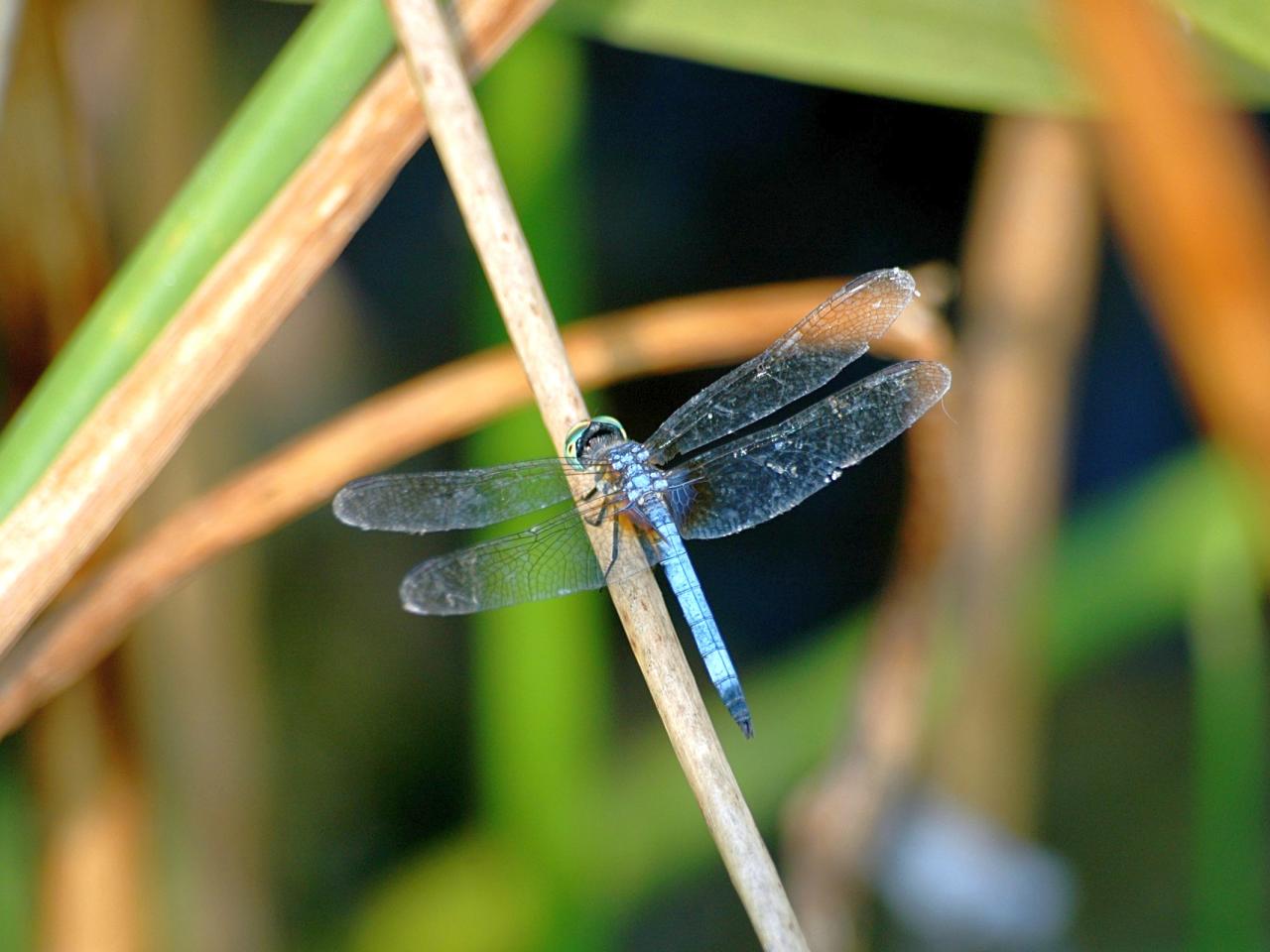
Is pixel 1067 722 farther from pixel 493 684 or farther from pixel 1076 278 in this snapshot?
pixel 493 684

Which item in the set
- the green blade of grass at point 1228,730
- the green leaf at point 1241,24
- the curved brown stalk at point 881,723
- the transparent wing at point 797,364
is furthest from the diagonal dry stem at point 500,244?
the green blade of grass at point 1228,730

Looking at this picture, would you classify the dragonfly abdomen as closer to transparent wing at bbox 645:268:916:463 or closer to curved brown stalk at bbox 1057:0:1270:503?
transparent wing at bbox 645:268:916:463

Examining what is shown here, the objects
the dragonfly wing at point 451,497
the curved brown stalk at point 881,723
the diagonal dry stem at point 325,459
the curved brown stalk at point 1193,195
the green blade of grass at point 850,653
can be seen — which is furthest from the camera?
the green blade of grass at point 850,653

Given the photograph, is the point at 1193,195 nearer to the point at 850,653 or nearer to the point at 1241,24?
the point at 1241,24

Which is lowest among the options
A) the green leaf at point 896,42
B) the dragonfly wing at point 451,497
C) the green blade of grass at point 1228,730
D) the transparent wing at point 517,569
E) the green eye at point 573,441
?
the green blade of grass at point 1228,730

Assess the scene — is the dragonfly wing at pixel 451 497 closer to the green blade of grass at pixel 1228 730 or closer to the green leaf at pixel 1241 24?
the green leaf at pixel 1241 24

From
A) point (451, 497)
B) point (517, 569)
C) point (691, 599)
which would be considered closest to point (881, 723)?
point (691, 599)

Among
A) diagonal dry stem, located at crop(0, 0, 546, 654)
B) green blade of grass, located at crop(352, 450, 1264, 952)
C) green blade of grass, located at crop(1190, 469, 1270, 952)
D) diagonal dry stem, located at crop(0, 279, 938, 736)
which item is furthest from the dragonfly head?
green blade of grass, located at crop(1190, 469, 1270, 952)
